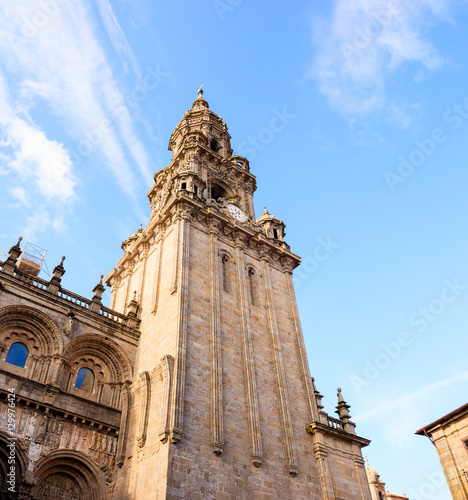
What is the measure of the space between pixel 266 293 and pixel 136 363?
909 cm

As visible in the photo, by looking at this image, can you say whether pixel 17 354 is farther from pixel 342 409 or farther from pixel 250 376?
pixel 342 409

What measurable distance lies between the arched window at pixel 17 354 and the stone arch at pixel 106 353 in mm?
2337

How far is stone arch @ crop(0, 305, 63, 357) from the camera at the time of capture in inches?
842

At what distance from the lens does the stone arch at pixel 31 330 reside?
21391 millimetres

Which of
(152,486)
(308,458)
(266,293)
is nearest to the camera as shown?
(152,486)

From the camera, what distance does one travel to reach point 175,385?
1964 centimetres

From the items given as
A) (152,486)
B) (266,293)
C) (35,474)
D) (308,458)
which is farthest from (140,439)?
(266,293)

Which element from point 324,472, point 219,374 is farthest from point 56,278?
point 324,472

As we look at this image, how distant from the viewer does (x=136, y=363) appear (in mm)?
24469

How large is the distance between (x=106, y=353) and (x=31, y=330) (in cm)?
397

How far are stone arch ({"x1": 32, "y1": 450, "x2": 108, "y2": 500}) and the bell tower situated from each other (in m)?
0.92

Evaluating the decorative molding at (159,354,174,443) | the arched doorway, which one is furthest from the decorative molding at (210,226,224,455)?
the arched doorway

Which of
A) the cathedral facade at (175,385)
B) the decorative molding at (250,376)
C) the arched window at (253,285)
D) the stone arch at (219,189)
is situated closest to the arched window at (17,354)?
the cathedral facade at (175,385)

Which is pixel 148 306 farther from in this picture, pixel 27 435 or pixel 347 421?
pixel 347 421
